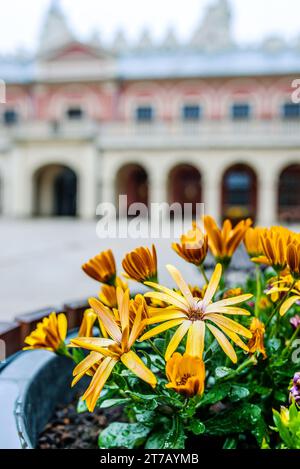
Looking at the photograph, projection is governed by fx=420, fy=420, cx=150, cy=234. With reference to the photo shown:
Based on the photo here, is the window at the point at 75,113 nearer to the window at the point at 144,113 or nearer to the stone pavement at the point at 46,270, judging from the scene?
the window at the point at 144,113

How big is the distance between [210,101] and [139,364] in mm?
17065

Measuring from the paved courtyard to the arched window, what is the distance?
25.8 ft

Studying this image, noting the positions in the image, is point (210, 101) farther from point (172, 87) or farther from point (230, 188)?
point (230, 188)

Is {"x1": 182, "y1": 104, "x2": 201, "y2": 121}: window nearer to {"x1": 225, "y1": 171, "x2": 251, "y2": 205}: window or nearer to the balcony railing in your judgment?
the balcony railing

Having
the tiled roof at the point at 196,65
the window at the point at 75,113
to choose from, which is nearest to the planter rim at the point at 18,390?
the tiled roof at the point at 196,65

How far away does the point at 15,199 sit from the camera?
1505cm

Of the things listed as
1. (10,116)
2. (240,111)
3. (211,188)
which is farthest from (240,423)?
(10,116)

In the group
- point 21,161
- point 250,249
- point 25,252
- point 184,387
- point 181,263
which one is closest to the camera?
point 184,387

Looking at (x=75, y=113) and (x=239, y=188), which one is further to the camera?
(x=75, y=113)

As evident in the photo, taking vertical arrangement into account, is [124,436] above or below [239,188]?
below

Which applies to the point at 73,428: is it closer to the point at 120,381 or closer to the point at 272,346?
the point at 120,381

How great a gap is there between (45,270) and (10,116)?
14352 millimetres

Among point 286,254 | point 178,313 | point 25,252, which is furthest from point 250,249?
point 25,252

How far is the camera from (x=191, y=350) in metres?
0.66
